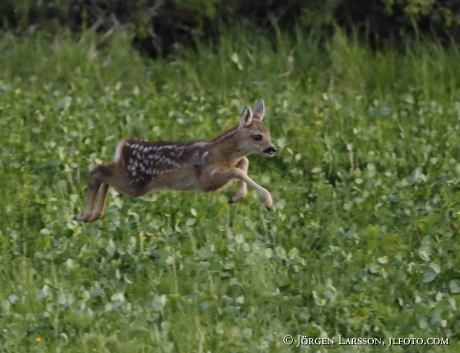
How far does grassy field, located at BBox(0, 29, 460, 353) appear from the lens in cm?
690

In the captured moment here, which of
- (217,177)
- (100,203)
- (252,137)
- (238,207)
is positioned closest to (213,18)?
(238,207)

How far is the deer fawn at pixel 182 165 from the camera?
27.4 feet

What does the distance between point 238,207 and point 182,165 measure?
0.89 metres

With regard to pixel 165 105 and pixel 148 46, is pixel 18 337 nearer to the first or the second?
pixel 165 105

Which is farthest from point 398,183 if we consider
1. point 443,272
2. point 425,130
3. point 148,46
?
point 148,46

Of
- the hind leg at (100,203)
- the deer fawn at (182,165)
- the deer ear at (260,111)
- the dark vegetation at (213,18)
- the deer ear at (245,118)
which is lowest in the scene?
the dark vegetation at (213,18)

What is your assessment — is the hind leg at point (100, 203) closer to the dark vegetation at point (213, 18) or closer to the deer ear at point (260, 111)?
the deer ear at point (260, 111)

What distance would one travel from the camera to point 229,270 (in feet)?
25.4

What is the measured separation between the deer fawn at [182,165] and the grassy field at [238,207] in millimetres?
228

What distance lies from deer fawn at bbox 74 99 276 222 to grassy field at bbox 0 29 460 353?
228mm

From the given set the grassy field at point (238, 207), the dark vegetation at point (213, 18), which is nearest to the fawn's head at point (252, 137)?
the grassy field at point (238, 207)

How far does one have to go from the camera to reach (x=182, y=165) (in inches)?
334

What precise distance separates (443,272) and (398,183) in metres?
2.02

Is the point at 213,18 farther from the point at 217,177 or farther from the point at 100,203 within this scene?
the point at 217,177
